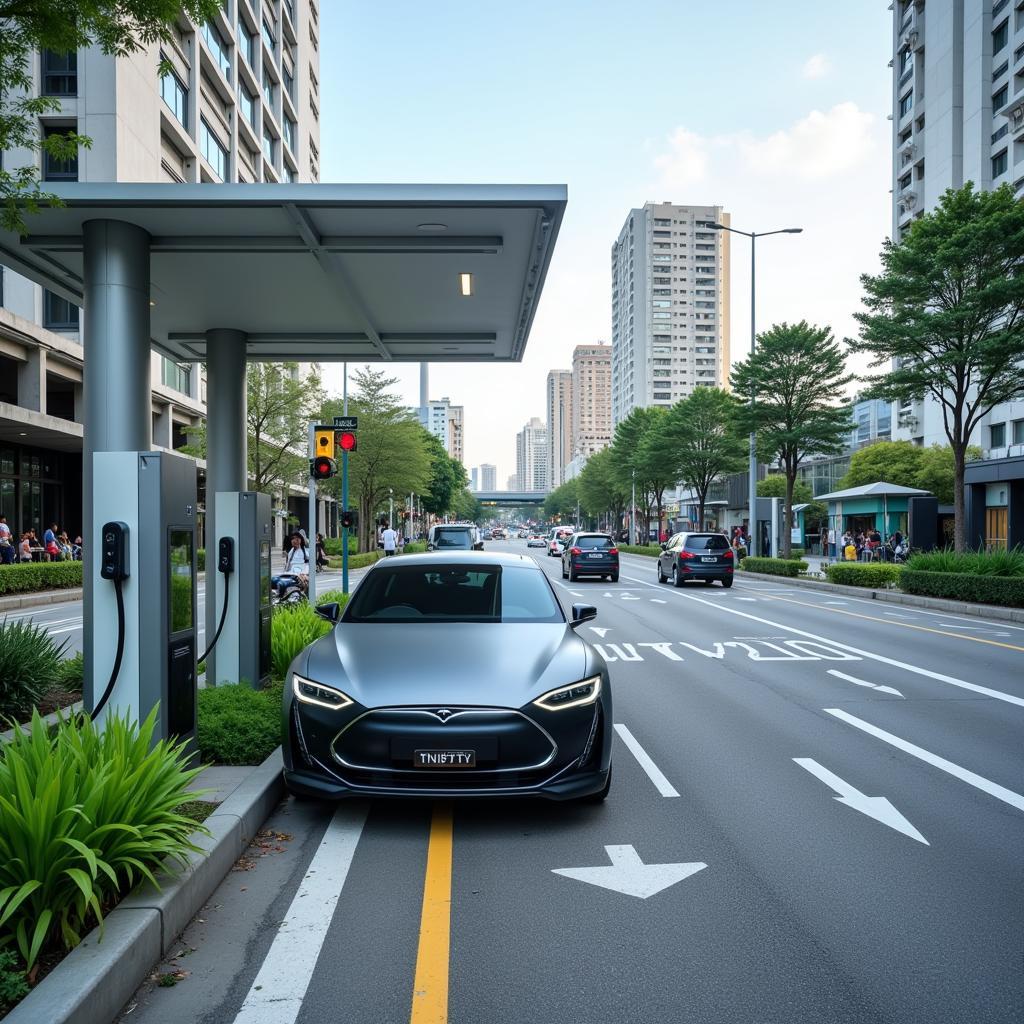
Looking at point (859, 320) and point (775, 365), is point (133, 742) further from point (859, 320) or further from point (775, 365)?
point (775, 365)

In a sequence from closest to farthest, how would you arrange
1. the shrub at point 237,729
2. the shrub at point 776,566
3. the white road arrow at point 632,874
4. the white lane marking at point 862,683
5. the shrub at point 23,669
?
1. the white road arrow at point 632,874
2. the shrub at point 237,729
3. the shrub at point 23,669
4. the white lane marking at point 862,683
5. the shrub at point 776,566

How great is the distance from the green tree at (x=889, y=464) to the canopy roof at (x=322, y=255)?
53274 mm

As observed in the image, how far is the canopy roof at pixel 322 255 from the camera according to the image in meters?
6.78

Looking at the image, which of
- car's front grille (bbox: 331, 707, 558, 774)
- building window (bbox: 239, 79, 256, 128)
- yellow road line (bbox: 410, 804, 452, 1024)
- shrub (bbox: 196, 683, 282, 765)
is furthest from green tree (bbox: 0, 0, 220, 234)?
building window (bbox: 239, 79, 256, 128)

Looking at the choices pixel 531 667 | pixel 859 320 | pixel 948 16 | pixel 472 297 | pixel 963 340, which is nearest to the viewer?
pixel 531 667

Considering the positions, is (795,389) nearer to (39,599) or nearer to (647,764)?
(39,599)

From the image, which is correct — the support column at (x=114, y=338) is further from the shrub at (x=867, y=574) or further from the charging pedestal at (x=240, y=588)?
the shrub at (x=867, y=574)

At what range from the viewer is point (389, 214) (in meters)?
7.09

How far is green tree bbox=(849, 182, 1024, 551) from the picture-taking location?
887 inches

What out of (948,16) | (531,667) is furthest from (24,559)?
(948,16)

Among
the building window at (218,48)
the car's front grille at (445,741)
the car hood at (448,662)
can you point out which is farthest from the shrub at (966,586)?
the building window at (218,48)

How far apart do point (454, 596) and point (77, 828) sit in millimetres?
3512

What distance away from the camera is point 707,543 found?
28312mm

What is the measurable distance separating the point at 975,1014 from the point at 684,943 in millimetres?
1048
